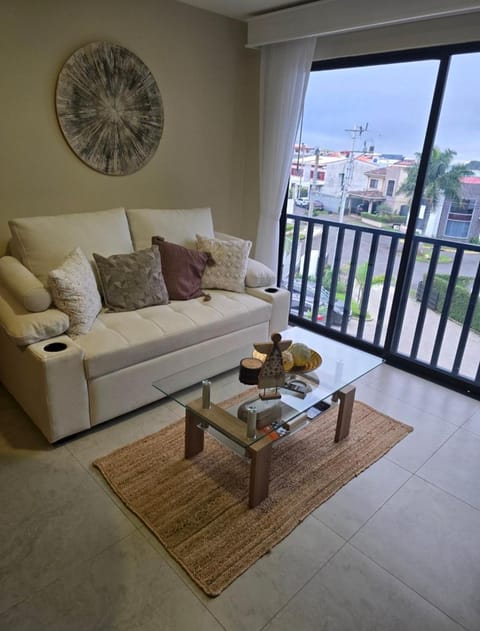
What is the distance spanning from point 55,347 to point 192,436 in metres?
0.79

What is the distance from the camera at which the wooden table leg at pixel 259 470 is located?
1.78 m

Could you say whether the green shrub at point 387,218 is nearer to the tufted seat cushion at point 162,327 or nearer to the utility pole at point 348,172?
the utility pole at point 348,172

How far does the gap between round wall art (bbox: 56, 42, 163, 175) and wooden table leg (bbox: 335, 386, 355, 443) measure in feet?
7.14

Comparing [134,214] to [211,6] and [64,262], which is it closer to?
[64,262]

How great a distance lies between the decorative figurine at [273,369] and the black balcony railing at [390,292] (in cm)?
151

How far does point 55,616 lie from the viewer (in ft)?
4.62

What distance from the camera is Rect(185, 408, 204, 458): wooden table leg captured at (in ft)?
6.75

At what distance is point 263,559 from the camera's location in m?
1.65

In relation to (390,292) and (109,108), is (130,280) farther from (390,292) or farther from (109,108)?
(390,292)

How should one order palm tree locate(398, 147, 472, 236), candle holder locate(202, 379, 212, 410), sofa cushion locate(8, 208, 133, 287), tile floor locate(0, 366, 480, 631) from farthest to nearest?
palm tree locate(398, 147, 472, 236) → sofa cushion locate(8, 208, 133, 287) → candle holder locate(202, 379, 212, 410) → tile floor locate(0, 366, 480, 631)

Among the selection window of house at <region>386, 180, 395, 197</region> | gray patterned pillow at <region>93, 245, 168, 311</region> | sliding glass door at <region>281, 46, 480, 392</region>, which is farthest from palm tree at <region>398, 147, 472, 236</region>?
gray patterned pillow at <region>93, 245, 168, 311</region>

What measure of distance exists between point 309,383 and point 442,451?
0.85 m

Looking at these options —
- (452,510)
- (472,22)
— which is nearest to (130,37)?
(472,22)

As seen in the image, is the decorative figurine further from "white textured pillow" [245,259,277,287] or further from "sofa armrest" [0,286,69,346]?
"white textured pillow" [245,259,277,287]
